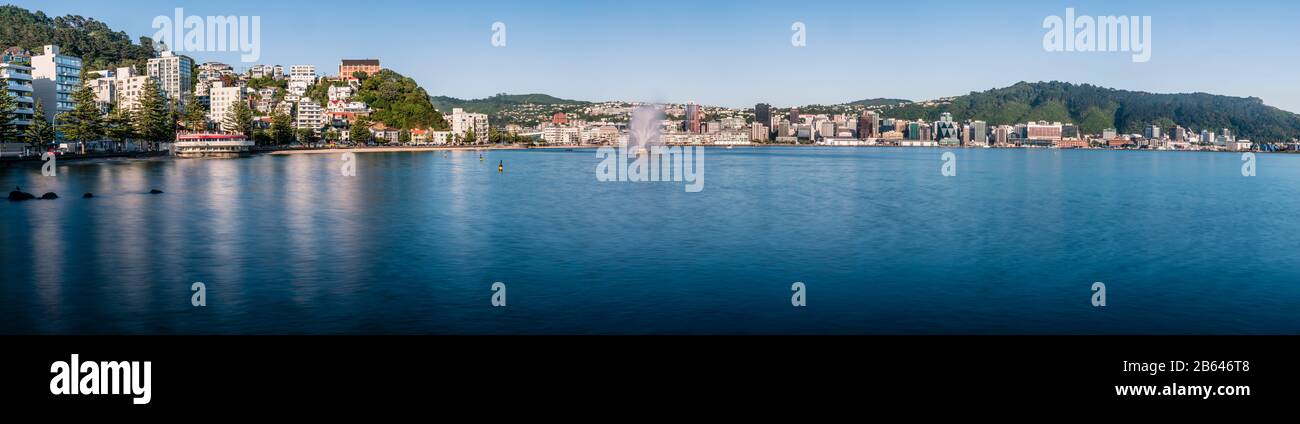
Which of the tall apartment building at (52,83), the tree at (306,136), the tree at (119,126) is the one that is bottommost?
the tree at (119,126)

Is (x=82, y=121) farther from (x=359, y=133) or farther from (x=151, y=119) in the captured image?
(x=359, y=133)

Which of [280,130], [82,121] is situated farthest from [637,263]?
[280,130]

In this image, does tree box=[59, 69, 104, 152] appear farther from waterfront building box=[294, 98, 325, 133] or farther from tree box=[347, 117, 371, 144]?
waterfront building box=[294, 98, 325, 133]

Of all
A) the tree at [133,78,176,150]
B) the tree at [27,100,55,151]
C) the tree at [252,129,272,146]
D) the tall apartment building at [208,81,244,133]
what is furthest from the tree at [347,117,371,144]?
the tree at [27,100,55,151]

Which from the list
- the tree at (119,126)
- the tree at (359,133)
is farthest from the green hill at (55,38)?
the tree at (119,126)

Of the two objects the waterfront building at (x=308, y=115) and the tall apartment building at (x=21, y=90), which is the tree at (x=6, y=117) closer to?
the tall apartment building at (x=21, y=90)
